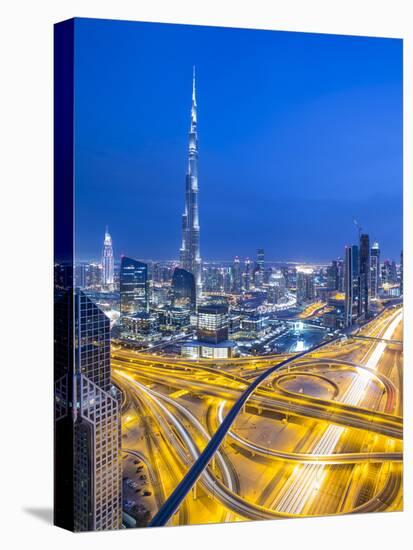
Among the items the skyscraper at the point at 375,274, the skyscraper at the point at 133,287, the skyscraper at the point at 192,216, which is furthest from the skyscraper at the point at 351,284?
the skyscraper at the point at 133,287

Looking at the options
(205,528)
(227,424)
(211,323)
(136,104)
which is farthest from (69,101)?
(205,528)

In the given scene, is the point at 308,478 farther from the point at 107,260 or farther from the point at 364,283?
the point at 107,260

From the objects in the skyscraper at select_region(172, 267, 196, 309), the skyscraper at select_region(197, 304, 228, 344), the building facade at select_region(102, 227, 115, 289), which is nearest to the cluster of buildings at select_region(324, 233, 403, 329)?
the skyscraper at select_region(197, 304, 228, 344)

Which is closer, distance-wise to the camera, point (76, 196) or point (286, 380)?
point (76, 196)

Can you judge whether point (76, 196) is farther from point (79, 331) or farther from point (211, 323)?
point (211, 323)

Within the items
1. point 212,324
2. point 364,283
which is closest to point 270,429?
point 212,324

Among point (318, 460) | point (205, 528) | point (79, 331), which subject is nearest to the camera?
point (79, 331)

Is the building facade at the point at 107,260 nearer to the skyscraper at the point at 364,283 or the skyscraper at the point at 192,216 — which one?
the skyscraper at the point at 192,216

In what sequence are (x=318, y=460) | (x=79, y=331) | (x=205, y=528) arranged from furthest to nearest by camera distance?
(x=318, y=460), (x=205, y=528), (x=79, y=331)
